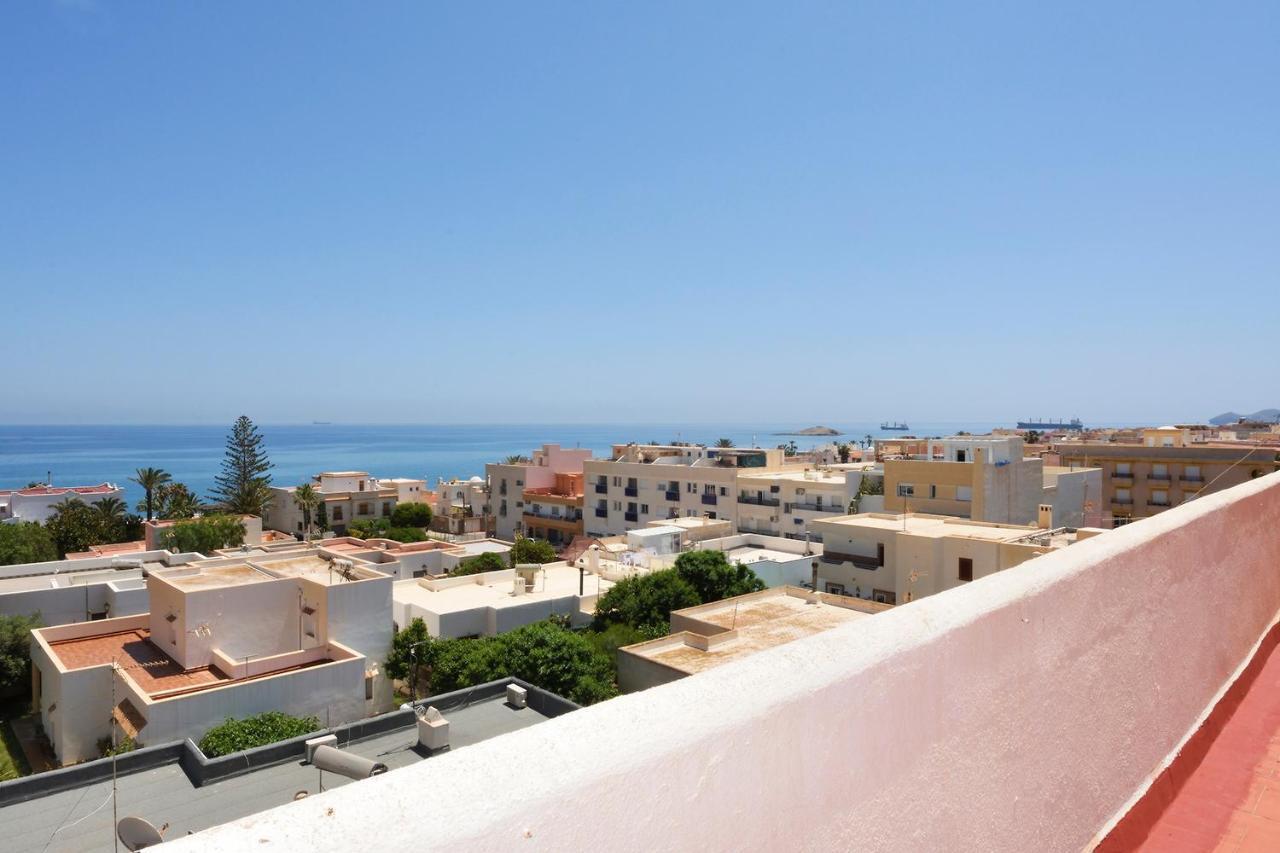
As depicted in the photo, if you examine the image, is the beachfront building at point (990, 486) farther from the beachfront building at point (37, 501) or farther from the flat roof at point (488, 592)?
the beachfront building at point (37, 501)

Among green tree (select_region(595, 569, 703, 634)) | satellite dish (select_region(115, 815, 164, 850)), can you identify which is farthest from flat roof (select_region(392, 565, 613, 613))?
satellite dish (select_region(115, 815, 164, 850))

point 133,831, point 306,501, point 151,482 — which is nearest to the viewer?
point 133,831

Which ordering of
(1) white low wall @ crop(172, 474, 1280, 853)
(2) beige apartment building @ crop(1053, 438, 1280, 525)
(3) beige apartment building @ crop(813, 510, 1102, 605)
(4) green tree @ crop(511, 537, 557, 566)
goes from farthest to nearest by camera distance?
(2) beige apartment building @ crop(1053, 438, 1280, 525) → (4) green tree @ crop(511, 537, 557, 566) → (3) beige apartment building @ crop(813, 510, 1102, 605) → (1) white low wall @ crop(172, 474, 1280, 853)

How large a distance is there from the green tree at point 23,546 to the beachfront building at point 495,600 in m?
14.9

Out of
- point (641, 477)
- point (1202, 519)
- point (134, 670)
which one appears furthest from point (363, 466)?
point (1202, 519)

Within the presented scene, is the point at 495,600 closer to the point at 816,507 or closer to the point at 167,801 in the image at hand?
the point at 167,801

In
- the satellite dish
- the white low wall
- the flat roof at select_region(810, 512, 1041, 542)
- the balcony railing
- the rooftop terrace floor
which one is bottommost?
the balcony railing

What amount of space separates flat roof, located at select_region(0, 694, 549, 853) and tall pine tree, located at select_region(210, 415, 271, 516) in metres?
40.0

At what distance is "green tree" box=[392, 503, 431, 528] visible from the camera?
167ft

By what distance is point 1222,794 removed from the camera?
10.2 feet

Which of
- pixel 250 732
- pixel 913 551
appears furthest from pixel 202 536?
pixel 913 551

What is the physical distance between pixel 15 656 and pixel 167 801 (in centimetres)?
1192

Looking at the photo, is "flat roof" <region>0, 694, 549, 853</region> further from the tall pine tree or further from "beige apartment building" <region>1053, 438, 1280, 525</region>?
the tall pine tree

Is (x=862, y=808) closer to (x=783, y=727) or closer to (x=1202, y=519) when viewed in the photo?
(x=783, y=727)
